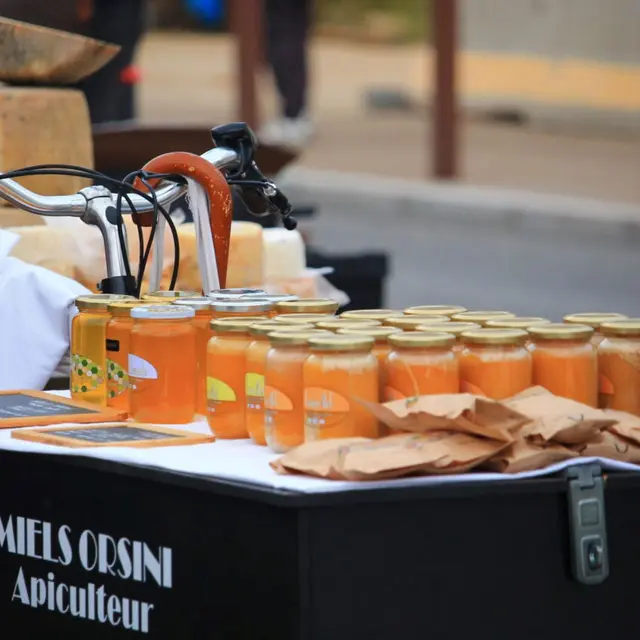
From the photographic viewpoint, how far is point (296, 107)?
52.3 ft

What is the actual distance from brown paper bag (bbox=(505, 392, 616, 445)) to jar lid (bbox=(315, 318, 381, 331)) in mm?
349

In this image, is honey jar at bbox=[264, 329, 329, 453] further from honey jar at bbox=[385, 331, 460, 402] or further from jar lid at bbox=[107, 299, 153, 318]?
jar lid at bbox=[107, 299, 153, 318]

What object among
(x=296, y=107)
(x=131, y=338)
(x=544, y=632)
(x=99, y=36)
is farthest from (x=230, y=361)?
(x=296, y=107)

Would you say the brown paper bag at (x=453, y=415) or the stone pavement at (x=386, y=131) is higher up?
the stone pavement at (x=386, y=131)

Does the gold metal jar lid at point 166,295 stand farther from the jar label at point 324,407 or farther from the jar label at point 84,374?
the jar label at point 324,407

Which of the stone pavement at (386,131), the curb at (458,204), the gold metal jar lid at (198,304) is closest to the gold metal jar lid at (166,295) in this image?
the gold metal jar lid at (198,304)

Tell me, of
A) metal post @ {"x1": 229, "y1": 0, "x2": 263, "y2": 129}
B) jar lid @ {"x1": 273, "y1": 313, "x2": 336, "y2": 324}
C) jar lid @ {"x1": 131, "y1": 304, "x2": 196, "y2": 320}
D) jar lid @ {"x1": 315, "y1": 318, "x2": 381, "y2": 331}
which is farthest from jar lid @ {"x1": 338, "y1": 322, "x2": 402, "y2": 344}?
metal post @ {"x1": 229, "y1": 0, "x2": 263, "y2": 129}

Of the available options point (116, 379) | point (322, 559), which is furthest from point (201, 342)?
point (322, 559)

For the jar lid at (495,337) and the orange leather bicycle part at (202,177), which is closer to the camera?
the jar lid at (495,337)

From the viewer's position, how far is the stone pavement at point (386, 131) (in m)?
14.5

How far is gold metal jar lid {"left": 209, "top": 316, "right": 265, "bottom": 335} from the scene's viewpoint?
335 cm

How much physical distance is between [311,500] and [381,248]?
9.26 meters

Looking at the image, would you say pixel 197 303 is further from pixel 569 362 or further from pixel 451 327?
pixel 569 362

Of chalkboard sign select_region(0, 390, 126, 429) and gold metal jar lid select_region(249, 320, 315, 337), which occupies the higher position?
gold metal jar lid select_region(249, 320, 315, 337)
